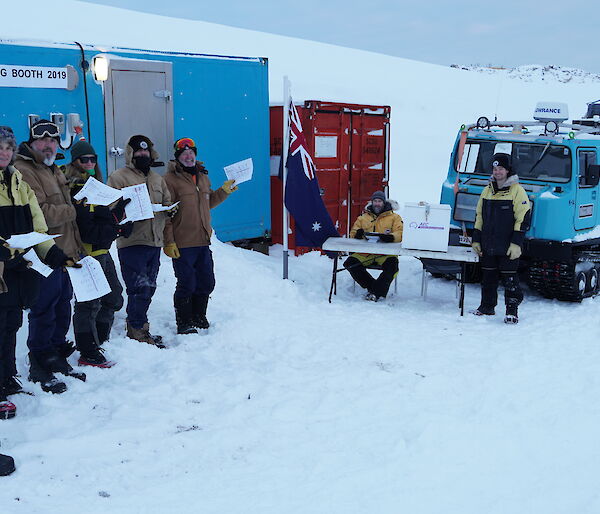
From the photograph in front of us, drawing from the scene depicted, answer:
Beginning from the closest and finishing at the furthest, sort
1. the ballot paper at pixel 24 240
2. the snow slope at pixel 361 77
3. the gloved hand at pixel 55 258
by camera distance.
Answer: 1. the ballot paper at pixel 24 240
2. the gloved hand at pixel 55 258
3. the snow slope at pixel 361 77

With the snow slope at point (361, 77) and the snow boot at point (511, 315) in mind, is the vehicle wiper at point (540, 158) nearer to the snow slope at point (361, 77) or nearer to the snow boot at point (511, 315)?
the snow boot at point (511, 315)

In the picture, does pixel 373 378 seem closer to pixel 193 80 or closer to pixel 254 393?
pixel 254 393

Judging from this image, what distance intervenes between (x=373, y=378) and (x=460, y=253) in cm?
271

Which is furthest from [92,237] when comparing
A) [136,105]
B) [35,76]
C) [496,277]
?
[496,277]

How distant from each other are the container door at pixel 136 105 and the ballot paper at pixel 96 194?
9.52 ft

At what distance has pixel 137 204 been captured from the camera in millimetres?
5559

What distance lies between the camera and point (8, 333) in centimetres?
466

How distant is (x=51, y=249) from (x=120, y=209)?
92 cm

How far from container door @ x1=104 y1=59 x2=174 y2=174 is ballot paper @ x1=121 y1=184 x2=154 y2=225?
251 cm

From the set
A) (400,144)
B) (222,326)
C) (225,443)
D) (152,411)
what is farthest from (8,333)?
(400,144)

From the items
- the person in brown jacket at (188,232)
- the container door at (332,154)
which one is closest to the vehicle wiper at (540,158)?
the container door at (332,154)

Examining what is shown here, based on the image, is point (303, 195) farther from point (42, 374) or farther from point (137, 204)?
point (42, 374)

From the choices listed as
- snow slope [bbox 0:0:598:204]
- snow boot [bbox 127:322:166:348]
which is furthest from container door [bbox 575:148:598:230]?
snow slope [bbox 0:0:598:204]

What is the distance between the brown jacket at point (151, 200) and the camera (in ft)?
19.0
